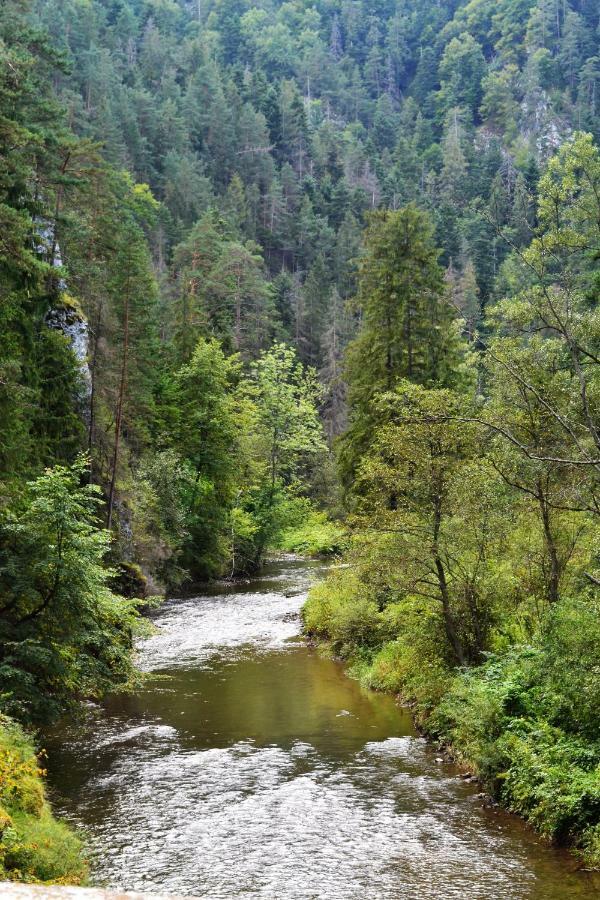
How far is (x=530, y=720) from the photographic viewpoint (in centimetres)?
1316

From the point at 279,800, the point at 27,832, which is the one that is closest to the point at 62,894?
the point at 27,832

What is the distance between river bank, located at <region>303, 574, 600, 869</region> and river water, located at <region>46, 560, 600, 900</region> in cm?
41

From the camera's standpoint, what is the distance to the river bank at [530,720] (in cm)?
1086

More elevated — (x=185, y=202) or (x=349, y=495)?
(x=185, y=202)

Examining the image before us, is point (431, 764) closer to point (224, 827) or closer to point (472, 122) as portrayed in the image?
point (224, 827)

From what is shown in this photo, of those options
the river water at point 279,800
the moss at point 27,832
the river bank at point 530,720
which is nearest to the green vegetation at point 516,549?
the river bank at point 530,720

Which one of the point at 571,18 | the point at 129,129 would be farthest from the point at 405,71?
the point at 129,129

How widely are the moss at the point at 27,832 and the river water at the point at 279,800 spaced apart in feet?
2.82

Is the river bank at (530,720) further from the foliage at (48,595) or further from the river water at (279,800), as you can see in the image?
the foliage at (48,595)

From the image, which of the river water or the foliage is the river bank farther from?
the foliage

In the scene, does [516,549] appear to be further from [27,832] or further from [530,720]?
[27,832]

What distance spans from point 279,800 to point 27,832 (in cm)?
505

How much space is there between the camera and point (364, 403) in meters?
29.2

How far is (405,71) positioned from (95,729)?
192768 millimetres
